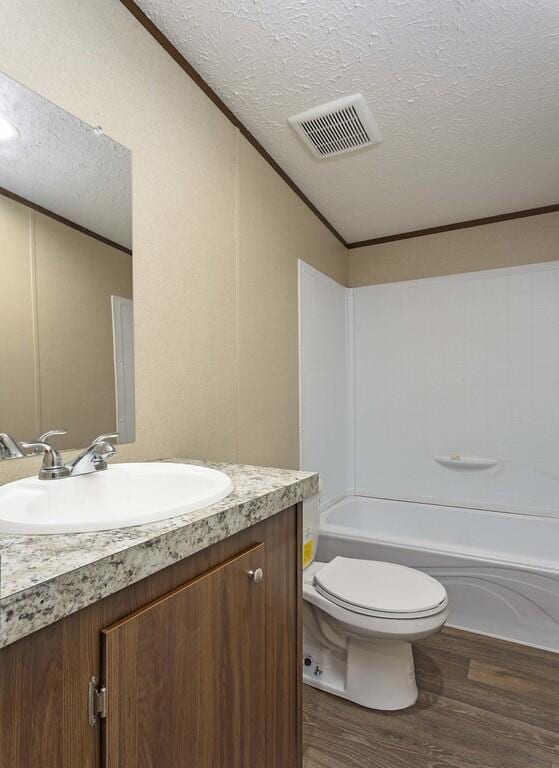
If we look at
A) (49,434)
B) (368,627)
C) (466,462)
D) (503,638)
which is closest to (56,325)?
(49,434)

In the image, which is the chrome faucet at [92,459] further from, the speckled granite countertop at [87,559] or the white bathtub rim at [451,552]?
the white bathtub rim at [451,552]

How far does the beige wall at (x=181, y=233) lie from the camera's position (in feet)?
3.78

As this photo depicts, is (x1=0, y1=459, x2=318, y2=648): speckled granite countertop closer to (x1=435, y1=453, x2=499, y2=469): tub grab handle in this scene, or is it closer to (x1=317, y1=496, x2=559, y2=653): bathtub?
(x1=317, y1=496, x2=559, y2=653): bathtub

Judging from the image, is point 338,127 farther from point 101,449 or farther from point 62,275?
point 101,449

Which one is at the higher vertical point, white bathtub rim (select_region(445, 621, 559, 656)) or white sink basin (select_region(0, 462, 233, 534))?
white sink basin (select_region(0, 462, 233, 534))

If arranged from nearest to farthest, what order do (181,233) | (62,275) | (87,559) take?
(87,559) < (62,275) < (181,233)

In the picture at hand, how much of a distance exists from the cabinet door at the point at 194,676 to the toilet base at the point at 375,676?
890 mm

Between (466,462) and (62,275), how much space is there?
2716 millimetres

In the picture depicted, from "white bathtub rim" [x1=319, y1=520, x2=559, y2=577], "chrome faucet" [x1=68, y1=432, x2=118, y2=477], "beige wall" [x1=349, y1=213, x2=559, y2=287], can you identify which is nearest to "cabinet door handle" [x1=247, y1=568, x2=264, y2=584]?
"chrome faucet" [x1=68, y1=432, x2=118, y2=477]

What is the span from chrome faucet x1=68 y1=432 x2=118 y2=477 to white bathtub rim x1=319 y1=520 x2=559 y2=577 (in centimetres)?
168

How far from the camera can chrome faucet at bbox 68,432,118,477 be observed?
39.2 inches

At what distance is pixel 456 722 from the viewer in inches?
62.5

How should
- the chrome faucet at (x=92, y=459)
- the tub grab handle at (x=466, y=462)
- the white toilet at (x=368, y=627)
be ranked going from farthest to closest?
the tub grab handle at (x=466, y=462), the white toilet at (x=368, y=627), the chrome faucet at (x=92, y=459)

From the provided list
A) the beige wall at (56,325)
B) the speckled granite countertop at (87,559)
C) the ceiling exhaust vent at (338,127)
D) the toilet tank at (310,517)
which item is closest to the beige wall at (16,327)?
the beige wall at (56,325)
